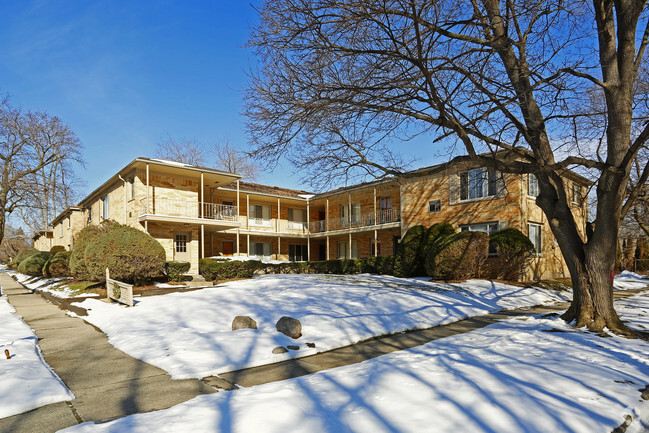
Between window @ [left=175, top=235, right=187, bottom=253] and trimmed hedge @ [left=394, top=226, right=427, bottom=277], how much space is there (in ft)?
A: 38.9

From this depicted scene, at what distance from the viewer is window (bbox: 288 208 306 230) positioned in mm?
31044

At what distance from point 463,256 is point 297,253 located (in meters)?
17.8

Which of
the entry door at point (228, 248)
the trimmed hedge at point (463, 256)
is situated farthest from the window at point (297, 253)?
the trimmed hedge at point (463, 256)

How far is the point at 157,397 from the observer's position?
4512mm

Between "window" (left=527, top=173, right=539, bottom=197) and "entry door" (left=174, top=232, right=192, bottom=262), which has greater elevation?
"window" (left=527, top=173, right=539, bottom=197)

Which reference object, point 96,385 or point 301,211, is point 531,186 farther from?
point 96,385

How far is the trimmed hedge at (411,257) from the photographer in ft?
62.7

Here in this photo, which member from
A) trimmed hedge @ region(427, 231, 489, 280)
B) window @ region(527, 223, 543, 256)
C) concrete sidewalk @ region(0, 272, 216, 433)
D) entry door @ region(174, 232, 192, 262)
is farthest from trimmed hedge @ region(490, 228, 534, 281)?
entry door @ region(174, 232, 192, 262)

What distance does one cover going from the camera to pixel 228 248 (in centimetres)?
2764

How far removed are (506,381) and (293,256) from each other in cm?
2700

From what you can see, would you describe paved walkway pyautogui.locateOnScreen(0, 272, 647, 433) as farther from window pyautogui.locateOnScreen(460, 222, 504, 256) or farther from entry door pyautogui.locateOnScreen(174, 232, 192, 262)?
entry door pyautogui.locateOnScreen(174, 232, 192, 262)

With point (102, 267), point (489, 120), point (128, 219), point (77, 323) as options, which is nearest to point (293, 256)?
point (128, 219)

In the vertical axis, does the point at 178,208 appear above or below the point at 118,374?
above

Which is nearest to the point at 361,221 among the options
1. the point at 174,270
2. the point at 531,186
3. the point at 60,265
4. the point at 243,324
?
the point at 531,186
